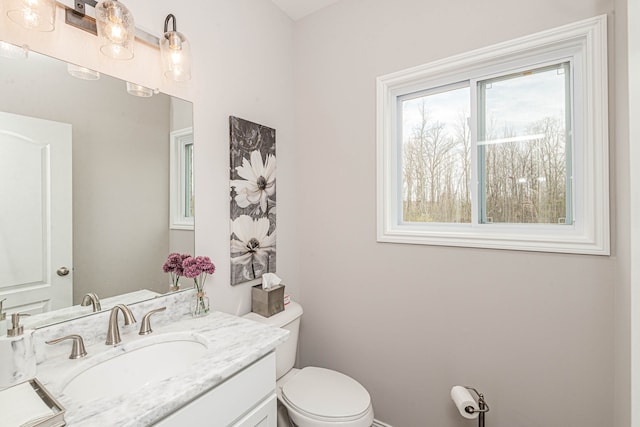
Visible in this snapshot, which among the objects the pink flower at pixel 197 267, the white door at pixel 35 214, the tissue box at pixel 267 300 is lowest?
the tissue box at pixel 267 300

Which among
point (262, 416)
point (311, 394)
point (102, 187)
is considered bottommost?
point (311, 394)

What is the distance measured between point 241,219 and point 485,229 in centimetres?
130

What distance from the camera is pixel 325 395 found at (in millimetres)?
1441

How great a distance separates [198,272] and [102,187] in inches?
19.7

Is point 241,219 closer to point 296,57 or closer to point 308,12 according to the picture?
point 296,57

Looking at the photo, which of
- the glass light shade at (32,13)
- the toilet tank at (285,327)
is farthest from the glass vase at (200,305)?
the glass light shade at (32,13)

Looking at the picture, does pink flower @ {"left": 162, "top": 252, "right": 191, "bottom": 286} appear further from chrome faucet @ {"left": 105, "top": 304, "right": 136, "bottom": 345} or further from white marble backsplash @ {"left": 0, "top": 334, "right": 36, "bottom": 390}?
white marble backsplash @ {"left": 0, "top": 334, "right": 36, "bottom": 390}

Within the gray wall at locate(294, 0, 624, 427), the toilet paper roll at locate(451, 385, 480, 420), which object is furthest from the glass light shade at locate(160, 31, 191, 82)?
the toilet paper roll at locate(451, 385, 480, 420)

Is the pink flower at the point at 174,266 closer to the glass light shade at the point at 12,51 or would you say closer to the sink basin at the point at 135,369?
the sink basin at the point at 135,369

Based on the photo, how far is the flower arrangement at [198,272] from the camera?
51.3 inches

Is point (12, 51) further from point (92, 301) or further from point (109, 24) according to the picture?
point (92, 301)

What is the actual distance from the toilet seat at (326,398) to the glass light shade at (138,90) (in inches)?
59.9

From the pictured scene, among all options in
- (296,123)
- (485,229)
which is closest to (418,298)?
(485,229)

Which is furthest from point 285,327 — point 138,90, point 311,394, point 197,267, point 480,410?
point 138,90
